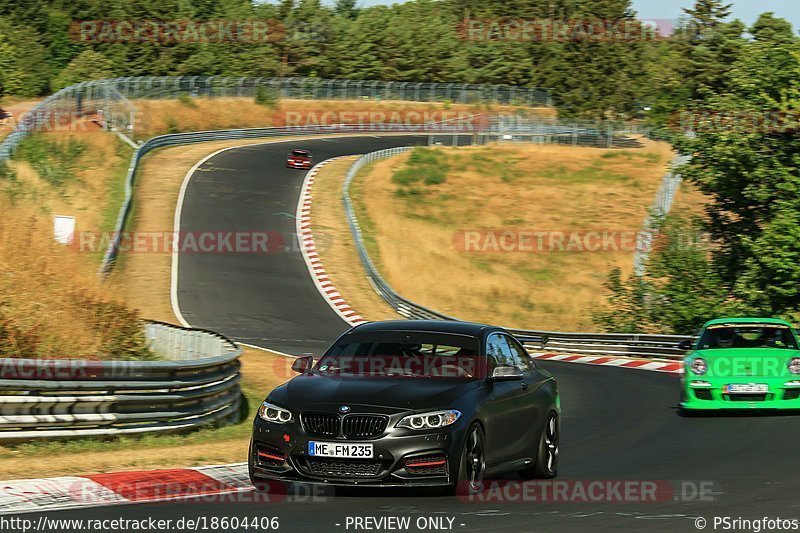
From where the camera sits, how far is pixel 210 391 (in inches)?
557

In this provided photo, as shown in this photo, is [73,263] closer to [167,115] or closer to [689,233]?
[689,233]

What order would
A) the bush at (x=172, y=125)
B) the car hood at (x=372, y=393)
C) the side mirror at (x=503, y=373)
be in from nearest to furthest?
1. the car hood at (x=372, y=393)
2. the side mirror at (x=503, y=373)
3. the bush at (x=172, y=125)

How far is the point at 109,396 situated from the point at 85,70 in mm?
81665

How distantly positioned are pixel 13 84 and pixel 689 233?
217 ft

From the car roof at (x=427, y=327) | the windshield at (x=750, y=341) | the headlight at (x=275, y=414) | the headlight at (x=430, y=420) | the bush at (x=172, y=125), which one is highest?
the car roof at (x=427, y=327)

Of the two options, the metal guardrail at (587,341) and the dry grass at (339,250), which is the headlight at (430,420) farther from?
the dry grass at (339,250)

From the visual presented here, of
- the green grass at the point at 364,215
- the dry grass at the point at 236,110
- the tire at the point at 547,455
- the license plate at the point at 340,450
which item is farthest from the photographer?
the dry grass at the point at 236,110

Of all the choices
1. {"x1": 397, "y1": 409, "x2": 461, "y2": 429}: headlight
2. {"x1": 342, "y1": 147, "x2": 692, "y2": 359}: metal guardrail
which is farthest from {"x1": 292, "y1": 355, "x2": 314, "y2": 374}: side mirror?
{"x1": 342, "y1": 147, "x2": 692, "y2": 359}: metal guardrail

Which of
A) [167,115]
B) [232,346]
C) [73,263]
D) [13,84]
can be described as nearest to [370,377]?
[232,346]

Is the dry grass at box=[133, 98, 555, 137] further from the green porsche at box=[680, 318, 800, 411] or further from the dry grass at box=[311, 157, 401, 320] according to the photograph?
the green porsche at box=[680, 318, 800, 411]

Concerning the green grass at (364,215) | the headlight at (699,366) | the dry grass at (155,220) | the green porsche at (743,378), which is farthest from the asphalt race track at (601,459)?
the green grass at (364,215)

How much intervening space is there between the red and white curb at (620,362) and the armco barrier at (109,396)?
15046 millimetres

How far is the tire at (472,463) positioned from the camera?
30.3 feet

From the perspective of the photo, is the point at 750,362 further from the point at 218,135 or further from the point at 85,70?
the point at 85,70
